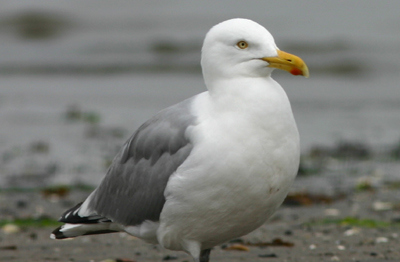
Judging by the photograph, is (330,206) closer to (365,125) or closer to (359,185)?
(359,185)

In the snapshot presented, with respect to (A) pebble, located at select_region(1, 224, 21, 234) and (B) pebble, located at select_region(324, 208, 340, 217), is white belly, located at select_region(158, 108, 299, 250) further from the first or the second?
(B) pebble, located at select_region(324, 208, 340, 217)

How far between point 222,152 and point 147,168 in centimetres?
83

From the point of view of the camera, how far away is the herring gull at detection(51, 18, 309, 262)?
487cm

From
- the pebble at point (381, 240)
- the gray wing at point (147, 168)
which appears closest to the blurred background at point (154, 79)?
the pebble at point (381, 240)

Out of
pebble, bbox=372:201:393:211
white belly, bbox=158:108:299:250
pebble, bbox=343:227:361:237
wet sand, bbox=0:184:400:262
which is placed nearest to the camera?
white belly, bbox=158:108:299:250

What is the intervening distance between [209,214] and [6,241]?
10.3 ft

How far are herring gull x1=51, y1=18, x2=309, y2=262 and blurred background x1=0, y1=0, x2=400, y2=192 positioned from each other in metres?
4.78

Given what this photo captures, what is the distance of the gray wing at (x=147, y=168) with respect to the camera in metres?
5.20

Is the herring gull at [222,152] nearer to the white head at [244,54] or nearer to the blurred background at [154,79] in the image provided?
the white head at [244,54]

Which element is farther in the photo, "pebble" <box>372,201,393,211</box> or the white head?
"pebble" <box>372,201,393,211</box>

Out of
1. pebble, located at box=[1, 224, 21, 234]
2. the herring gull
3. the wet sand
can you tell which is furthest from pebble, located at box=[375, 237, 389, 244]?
pebble, located at box=[1, 224, 21, 234]

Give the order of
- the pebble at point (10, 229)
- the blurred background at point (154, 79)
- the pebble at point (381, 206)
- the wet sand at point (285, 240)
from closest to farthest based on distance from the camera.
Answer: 1. the wet sand at point (285, 240)
2. the pebble at point (10, 229)
3. the pebble at point (381, 206)
4. the blurred background at point (154, 79)

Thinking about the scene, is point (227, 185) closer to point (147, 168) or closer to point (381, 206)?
point (147, 168)

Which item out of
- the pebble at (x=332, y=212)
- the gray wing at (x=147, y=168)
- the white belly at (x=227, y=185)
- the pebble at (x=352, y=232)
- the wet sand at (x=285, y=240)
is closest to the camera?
the white belly at (x=227, y=185)
